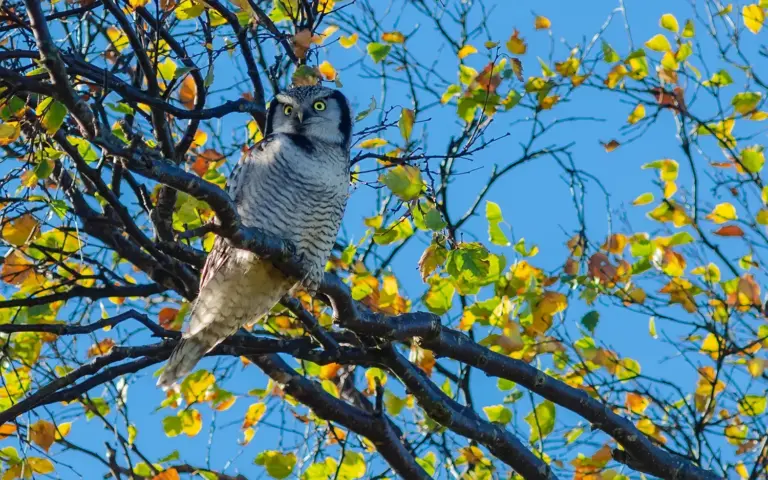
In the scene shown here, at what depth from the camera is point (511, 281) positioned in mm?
4809

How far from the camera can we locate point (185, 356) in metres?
4.03

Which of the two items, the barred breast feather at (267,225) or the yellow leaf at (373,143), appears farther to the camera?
the yellow leaf at (373,143)

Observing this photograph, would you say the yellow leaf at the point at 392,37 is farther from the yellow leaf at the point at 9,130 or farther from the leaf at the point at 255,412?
the yellow leaf at the point at 9,130

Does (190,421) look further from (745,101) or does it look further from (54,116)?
(745,101)

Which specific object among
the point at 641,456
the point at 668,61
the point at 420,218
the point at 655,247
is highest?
the point at 668,61

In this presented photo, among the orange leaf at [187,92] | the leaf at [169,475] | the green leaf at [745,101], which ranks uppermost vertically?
the green leaf at [745,101]

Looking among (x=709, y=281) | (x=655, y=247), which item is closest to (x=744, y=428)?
(x=709, y=281)

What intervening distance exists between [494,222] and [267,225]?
101 cm

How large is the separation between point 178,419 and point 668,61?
11.2 feet

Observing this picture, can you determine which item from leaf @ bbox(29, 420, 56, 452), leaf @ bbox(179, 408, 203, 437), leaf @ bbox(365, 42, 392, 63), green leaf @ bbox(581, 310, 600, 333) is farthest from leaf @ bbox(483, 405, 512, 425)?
leaf @ bbox(29, 420, 56, 452)

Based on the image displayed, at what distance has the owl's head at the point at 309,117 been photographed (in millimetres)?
4355

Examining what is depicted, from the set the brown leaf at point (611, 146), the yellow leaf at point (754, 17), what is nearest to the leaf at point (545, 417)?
the brown leaf at point (611, 146)

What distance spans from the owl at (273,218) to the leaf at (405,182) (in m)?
0.69

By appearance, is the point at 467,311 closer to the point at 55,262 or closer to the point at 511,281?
the point at 511,281
